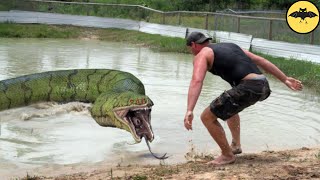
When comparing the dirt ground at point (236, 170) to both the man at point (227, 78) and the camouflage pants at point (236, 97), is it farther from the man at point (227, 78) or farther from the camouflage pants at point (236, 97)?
the camouflage pants at point (236, 97)

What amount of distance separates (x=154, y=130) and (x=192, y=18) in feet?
63.8

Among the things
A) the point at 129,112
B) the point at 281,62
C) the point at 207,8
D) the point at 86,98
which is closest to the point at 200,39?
the point at 129,112

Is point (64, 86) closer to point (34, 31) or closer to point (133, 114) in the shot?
point (133, 114)

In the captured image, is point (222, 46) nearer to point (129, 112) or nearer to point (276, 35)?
point (129, 112)

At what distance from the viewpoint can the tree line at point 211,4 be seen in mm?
42219

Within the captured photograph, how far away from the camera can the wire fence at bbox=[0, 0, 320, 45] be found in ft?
71.2

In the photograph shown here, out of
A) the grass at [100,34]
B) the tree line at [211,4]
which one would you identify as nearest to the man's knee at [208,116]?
the grass at [100,34]

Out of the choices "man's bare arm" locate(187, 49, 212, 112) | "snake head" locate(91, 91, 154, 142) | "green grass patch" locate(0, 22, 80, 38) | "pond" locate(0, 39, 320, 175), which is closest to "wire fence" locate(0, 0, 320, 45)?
"green grass patch" locate(0, 22, 80, 38)

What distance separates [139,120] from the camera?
7609 millimetres

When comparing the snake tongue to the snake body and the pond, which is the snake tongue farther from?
the snake body

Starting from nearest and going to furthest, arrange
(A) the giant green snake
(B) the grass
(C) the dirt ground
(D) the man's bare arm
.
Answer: (C) the dirt ground
(D) the man's bare arm
(A) the giant green snake
(B) the grass

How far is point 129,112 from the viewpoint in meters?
7.71

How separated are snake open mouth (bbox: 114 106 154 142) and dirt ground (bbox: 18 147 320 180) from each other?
693mm

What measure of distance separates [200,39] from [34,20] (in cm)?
2640
